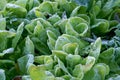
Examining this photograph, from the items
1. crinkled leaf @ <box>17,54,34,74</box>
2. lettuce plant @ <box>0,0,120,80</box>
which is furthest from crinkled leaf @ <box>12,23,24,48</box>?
crinkled leaf @ <box>17,54,34,74</box>

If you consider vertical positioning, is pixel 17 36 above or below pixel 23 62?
above

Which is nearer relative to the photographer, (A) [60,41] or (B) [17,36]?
(A) [60,41]

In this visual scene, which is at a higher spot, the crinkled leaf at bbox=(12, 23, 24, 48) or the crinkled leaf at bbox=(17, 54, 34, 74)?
the crinkled leaf at bbox=(12, 23, 24, 48)

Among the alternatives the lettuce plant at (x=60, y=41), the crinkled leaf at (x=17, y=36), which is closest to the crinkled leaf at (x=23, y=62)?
the lettuce plant at (x=60, y=41)

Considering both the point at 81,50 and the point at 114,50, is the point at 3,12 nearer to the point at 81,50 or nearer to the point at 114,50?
the point at 81,50

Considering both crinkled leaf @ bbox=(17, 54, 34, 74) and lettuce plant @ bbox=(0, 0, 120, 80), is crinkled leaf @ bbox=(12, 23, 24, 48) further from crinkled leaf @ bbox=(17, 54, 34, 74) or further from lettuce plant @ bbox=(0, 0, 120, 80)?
crinkled leaf @ bbox=(17, 54, 34, 74)

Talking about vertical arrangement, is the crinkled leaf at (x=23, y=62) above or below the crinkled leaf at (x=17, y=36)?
below

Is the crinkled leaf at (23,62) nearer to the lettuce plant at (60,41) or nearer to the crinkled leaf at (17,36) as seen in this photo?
the lettuce plant at (60,41)

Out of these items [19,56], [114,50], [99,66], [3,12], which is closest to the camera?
[99,66]

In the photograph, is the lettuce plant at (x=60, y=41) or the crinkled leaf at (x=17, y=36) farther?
the crinkled leaf at (x=17, y=36)

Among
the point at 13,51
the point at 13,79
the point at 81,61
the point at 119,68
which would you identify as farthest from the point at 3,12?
the point at 119,68

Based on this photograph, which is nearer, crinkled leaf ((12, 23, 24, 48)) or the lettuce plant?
the lettuce plant
